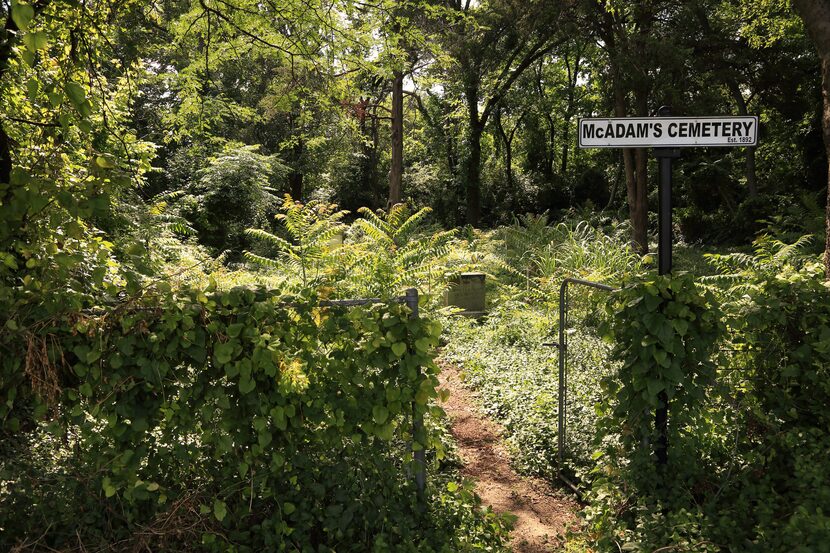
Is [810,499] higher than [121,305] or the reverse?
the reverse

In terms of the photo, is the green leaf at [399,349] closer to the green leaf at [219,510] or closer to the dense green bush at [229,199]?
the green leaf at [219,510]

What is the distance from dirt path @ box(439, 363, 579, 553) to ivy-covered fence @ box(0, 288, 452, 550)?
110 centimetres

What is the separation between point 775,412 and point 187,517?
3.41 meters

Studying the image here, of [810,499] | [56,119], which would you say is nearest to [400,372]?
[810,499]

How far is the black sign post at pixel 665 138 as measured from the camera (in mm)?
3430

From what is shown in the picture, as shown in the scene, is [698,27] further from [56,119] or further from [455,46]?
[56,119]

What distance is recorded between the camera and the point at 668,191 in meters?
3.43

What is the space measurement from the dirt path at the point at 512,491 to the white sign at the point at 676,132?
8.58 ft

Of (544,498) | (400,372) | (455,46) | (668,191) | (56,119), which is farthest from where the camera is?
(455,46)

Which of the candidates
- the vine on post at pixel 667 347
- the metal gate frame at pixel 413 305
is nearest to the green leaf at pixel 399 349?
the metal gate frame at pixel 413 305

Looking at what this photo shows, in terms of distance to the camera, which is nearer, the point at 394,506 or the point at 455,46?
the point at 394,506

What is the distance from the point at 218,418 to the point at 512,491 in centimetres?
251

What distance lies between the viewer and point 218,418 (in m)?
3.08

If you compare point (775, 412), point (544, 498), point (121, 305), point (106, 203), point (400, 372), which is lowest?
point (544, 498)
